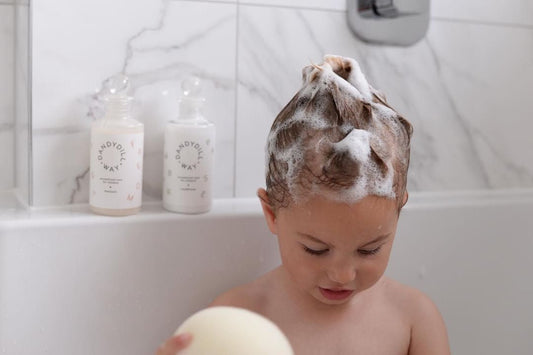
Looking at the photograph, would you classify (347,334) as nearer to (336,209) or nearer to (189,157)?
(336,209)

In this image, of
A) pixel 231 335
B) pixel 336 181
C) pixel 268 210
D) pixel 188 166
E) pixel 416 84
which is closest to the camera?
pixel 231 335

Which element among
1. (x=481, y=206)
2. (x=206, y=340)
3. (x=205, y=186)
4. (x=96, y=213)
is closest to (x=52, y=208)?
(x=96, y=213)

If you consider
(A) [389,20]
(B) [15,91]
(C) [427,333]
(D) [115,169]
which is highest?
(A) [389,20]

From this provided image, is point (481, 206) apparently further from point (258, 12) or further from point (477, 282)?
point (258, 12)

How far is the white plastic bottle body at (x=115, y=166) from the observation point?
1.18 meters

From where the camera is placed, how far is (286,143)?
1058 mm

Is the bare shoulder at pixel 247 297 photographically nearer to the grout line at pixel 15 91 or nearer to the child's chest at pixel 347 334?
the child's chest at pixel 347 334

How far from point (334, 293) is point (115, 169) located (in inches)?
15.8

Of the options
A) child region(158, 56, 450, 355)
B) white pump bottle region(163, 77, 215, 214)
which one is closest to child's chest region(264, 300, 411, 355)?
child region(158, 56, 450, 355)

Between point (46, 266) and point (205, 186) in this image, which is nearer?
point (46, 266)

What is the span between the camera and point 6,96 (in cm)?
135

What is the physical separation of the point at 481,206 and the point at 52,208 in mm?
836

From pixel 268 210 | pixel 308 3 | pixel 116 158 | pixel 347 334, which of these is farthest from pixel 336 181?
pixel 308 3

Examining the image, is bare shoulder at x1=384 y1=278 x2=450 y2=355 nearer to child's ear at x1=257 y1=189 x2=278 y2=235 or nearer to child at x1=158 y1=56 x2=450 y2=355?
child at x1=158 y1=56 x2=450 y2=355
